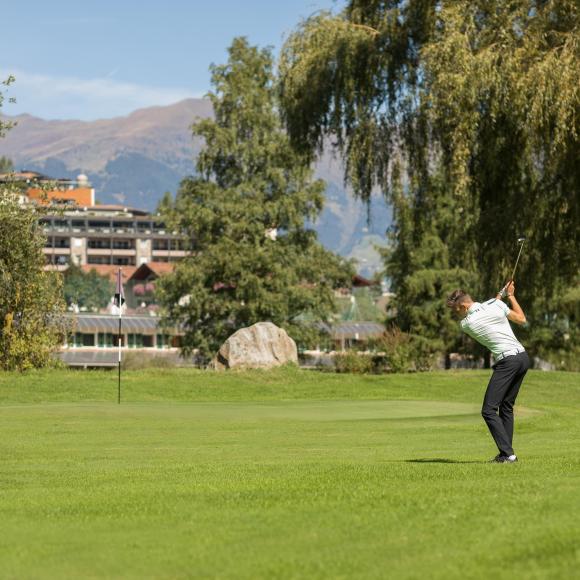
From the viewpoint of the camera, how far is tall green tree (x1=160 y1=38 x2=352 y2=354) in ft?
213

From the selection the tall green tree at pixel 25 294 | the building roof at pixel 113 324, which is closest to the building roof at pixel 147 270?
the building roof at pixel 113 324

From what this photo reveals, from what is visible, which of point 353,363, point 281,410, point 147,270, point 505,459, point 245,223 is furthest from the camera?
point 147,270

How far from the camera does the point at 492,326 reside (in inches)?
543

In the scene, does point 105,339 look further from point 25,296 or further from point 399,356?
point 25,296

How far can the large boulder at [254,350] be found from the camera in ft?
151

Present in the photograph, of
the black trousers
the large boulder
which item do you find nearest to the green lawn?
the black trousers

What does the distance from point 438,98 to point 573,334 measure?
45161 millimetres

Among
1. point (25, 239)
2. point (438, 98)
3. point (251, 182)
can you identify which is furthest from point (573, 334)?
point (438, 98)

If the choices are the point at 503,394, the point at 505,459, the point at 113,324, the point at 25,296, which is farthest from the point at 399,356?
the point at 113,324

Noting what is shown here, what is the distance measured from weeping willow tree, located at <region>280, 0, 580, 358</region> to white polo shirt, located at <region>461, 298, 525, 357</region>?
14998 mm

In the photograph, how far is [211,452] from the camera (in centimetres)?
1692

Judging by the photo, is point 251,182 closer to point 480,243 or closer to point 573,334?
point 573,334

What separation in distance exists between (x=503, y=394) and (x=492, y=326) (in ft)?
2.63

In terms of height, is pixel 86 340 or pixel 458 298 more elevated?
pixel 458 298
